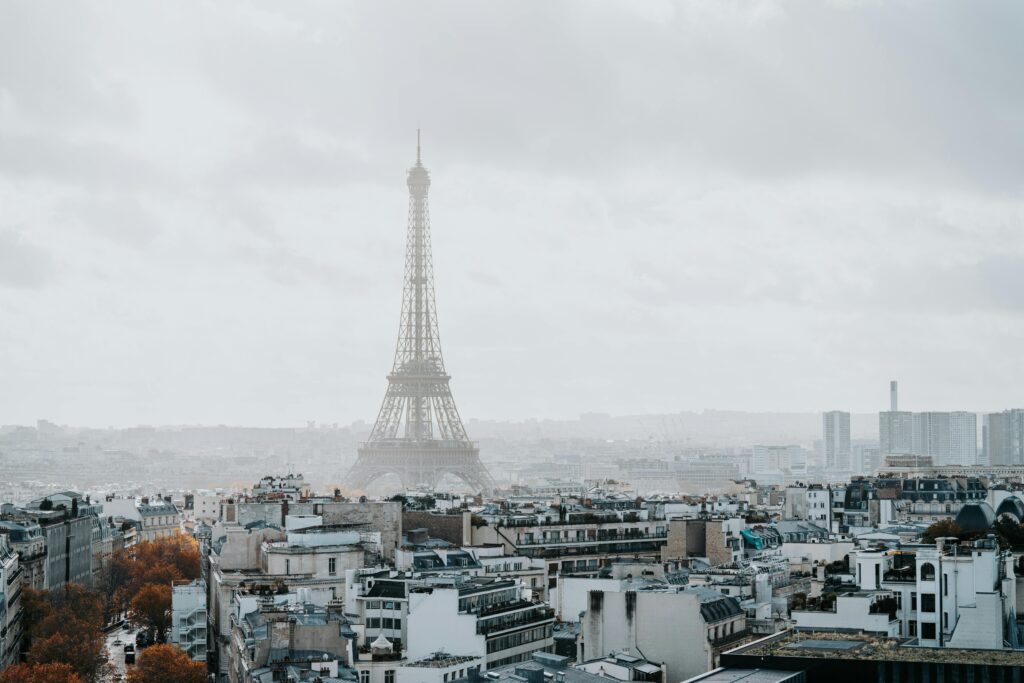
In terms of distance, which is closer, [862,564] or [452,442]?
[862,564]

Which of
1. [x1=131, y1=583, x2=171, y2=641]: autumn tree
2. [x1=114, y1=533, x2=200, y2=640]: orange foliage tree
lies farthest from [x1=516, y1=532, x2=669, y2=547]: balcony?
[x1=114, y1=533, x2=200, y2=640]: orange foliage tree

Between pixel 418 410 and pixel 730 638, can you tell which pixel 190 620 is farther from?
pixel 418 410

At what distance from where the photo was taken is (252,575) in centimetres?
6209

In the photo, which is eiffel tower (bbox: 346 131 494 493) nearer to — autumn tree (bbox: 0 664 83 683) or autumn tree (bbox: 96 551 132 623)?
autumn tree (bbox: 96 551 132 623)

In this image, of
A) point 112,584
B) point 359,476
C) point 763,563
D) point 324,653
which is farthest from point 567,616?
point 359,476

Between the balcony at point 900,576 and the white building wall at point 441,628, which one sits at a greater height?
the balcony at point 900,576

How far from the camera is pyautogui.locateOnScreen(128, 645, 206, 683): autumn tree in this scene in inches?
2188

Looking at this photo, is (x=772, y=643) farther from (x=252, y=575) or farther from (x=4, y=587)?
(x=4, y=587)

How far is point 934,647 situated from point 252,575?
99.4 feet

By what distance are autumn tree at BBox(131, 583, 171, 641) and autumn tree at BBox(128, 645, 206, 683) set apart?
14.0 meters

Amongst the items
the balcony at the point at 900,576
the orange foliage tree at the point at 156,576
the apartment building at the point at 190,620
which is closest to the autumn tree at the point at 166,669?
the apartment building at the point at 190,620

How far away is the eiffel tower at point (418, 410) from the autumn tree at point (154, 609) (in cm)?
5843

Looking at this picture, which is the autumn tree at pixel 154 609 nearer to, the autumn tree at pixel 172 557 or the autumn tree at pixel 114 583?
the autumn tree at pixel 114 583

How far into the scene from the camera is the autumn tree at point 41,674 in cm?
5228
